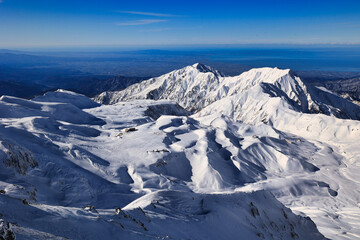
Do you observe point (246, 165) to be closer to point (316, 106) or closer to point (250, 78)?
point (316, 106)

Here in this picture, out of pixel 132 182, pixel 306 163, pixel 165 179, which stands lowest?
pixel 306 163

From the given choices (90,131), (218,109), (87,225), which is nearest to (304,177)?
(90,131)

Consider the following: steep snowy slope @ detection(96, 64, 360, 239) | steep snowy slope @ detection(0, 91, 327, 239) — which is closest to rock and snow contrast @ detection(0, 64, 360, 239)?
steep snowy slope @ detection(0, 91, 327, 239)

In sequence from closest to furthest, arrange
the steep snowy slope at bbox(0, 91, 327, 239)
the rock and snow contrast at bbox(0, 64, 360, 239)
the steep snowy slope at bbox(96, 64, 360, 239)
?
the steep snowy slope at bbox(0, 91, 327, 239)
the rock and snow contrast at bbox(0, 64, 360, 239)
the steep snowy slope at bbox(96, 64, 360, 239)

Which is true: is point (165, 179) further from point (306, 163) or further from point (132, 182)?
point (306, 163)

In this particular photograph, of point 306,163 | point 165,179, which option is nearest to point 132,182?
point 165,179

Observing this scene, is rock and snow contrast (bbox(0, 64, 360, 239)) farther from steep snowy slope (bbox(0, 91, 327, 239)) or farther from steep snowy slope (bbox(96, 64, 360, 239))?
steep snowy slope (bbox(96, 64, 360, 239))

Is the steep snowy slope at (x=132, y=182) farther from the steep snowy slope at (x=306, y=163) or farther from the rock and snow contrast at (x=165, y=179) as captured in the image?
the steep snowy slope at (x=306, y=163)
